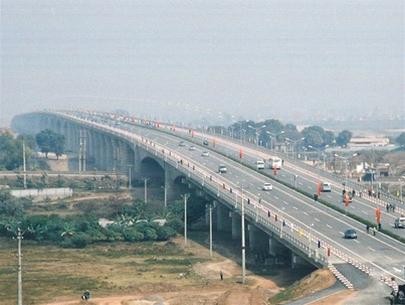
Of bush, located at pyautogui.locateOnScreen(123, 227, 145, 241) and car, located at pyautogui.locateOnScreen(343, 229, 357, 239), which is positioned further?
bush, located at pyautogui.locateOnScreen(123, 227, 145, 241)

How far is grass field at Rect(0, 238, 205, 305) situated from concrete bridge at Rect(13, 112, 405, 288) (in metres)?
4.94

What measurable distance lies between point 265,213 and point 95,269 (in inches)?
484

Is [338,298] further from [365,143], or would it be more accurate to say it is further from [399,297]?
[365,143]

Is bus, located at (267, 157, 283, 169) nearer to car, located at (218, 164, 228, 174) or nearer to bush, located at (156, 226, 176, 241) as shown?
car, located at (218, 164, 228, 174)

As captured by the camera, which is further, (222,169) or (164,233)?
(222,169)

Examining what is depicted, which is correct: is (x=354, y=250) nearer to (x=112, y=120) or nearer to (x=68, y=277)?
(x=68, y=277)

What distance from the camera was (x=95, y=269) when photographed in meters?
59.9

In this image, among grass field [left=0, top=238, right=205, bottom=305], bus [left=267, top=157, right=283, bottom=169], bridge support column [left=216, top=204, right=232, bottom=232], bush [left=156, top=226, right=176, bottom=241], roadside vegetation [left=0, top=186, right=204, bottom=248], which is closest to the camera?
grass field [left=0, top=238, right=205, bottom=305]

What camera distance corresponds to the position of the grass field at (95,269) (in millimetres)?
52875

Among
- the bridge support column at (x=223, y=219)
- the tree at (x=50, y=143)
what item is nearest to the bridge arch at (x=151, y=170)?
the bridge support column at (x=223, y=219)

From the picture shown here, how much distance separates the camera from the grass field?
52.9 meters

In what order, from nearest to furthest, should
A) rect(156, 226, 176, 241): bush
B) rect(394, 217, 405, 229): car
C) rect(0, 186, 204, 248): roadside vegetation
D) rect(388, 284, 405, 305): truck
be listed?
rect(388, 284, 405, 305): truck < rect(394, 217, 405, 229): car < rect(0, 186, 204, 248): roadside vegetation < rect(156, 226, 176, 241): bush

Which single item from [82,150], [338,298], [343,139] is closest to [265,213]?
[338,298]

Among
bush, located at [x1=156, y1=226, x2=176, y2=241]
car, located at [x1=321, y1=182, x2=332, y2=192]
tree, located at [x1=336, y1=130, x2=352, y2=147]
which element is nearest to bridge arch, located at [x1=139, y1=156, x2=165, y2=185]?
car, located at [x1=321, y1=182, x2=332, y2=192]
